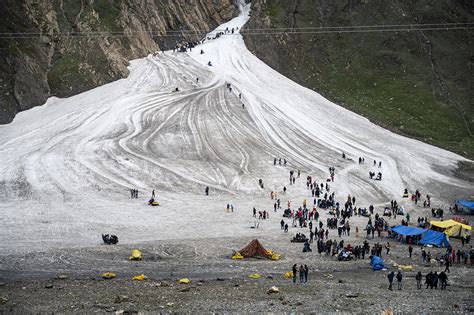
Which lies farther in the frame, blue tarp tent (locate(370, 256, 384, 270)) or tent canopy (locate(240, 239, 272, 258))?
tent canopy (locate(240, 239, 272, 258))

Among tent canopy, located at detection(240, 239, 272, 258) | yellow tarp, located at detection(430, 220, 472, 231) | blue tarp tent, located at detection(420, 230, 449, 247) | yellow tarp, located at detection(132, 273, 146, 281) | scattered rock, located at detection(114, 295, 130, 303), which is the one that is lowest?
scattered rock, located at detection(114, 295, 130, 303)

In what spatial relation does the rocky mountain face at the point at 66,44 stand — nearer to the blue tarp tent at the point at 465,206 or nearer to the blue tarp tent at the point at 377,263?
the blue tarp tent at the point at 465,206

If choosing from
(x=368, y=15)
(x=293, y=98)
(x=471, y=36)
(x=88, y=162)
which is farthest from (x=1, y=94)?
(x=471, y=36)

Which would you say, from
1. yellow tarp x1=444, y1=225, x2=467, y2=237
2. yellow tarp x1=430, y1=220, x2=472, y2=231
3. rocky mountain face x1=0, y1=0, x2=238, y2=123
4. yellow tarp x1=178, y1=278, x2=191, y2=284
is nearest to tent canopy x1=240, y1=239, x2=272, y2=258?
yellow tarp x1=178, y1=278, x2=191, y2=284

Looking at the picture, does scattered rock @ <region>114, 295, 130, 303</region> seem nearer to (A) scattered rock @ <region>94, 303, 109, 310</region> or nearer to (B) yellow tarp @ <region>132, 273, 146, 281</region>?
(A) scattered rock @ <region>94, 303, 109, 310</region>

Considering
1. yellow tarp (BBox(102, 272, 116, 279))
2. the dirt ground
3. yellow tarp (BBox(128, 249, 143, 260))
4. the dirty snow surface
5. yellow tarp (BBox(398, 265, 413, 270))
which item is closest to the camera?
the dirt ground

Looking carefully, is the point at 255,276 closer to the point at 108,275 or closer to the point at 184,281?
the point at 184,281

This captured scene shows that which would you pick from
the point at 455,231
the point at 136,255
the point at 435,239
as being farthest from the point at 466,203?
the point at 136,255

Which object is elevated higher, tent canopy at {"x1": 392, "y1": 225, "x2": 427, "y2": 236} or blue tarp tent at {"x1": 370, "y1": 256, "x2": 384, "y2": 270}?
tent canopy at {"x1": 392, "y1": 225, "x2": 427, "y2": 236}
